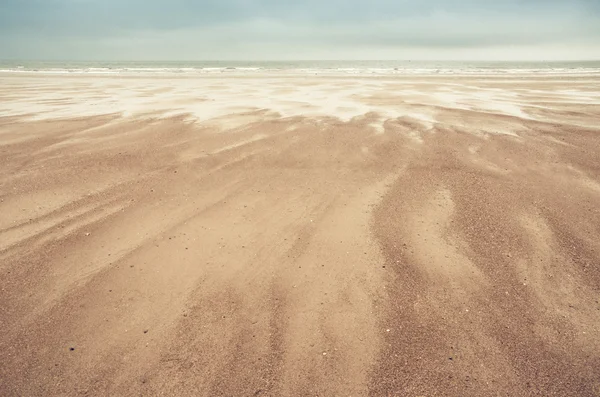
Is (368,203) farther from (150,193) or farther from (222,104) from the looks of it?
(222,104)

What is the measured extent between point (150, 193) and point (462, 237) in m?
4.06

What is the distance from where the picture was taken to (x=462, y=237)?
13.1 ft

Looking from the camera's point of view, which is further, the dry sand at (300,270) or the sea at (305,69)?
the sea at (305,69)

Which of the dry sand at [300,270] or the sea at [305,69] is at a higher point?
the sea at [305,69]

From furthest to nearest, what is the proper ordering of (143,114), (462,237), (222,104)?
(222,104) < (143,114) < (462,237)

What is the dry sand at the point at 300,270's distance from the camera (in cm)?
245

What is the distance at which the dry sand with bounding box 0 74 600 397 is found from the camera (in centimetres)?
245

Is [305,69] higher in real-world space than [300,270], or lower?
higher

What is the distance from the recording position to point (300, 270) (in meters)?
3.49

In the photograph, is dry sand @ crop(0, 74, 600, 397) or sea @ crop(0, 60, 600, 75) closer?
dry sand @ crop(0, 74, 600, 397)

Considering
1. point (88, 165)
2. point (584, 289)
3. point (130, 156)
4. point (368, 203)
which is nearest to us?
point (584, 289)

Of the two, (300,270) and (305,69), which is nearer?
(300,270)

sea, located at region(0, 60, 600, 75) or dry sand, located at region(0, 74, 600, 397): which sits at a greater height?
sea, located at region(0, 60, 600, 75)

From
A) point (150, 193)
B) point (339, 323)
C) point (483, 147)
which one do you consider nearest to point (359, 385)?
point (339, 323)
